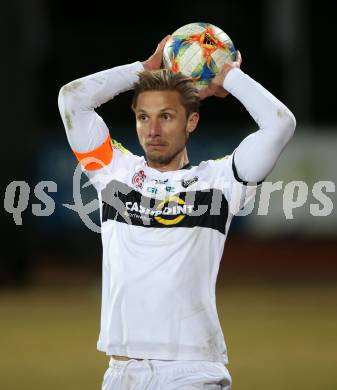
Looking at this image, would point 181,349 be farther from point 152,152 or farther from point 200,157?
point 200,157

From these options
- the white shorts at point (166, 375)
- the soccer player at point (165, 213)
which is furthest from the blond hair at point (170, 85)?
the white shorts at point (166, 375)

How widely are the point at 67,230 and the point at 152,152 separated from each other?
1535 cm

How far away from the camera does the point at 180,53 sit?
5070mm

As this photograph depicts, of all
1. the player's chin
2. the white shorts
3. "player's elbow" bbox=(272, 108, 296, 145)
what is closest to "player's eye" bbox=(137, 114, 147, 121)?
the player's chin

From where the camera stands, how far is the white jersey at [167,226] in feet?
15.1

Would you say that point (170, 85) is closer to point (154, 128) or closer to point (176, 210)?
point (154, 128)

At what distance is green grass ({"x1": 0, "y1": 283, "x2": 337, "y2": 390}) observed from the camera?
891 centimetres

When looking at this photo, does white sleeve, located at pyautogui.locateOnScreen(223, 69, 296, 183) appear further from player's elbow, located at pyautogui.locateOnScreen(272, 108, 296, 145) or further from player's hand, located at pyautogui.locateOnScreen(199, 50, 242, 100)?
player's hand, located at pyautogui.locateOnScreen(199, 50, 242, 100)

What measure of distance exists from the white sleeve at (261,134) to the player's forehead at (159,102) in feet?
0.89

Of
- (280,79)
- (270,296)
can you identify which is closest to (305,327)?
(270,296)

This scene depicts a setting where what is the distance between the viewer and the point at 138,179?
4.94m

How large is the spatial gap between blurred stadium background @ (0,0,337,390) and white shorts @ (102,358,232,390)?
12.6ft

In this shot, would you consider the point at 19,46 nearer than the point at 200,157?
Yes

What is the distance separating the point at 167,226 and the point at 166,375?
0.70m
